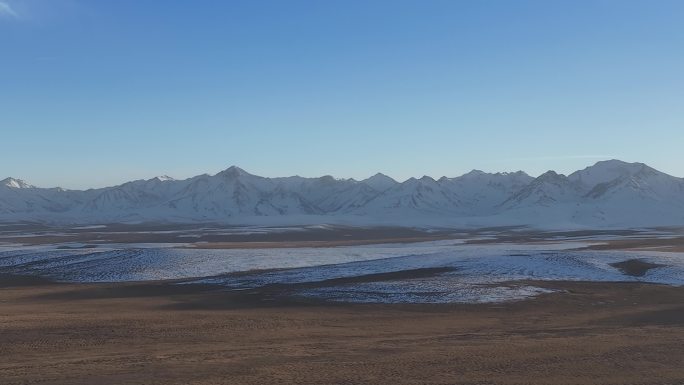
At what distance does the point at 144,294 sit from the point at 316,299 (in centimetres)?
1234

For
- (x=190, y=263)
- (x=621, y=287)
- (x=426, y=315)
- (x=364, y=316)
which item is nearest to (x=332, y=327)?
(x=364, y=316)

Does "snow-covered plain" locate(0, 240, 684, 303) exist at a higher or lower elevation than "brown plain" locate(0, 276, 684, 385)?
higher

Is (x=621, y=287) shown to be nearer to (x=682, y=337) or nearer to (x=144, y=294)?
(x=682, y=337)

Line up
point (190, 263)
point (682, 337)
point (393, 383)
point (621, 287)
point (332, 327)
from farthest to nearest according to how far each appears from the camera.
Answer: point (190, 263) → point (621, 287) → point (332, 327) → point (682, 337) → point (393, 383)

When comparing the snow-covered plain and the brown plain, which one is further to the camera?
the snow-covered plain

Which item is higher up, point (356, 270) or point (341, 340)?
point (356, 270)

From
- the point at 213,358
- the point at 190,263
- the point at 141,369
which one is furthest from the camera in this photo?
the point at 190,263

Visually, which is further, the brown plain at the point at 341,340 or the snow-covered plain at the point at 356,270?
the snow-covered plain at the point at 356,270

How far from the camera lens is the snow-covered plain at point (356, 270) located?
137 feet

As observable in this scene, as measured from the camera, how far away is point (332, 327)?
29906mm

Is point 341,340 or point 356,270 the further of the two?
point 356,270

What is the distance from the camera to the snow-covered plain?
41656 mm

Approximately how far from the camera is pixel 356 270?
5322cm

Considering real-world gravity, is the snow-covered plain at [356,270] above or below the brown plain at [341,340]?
above
